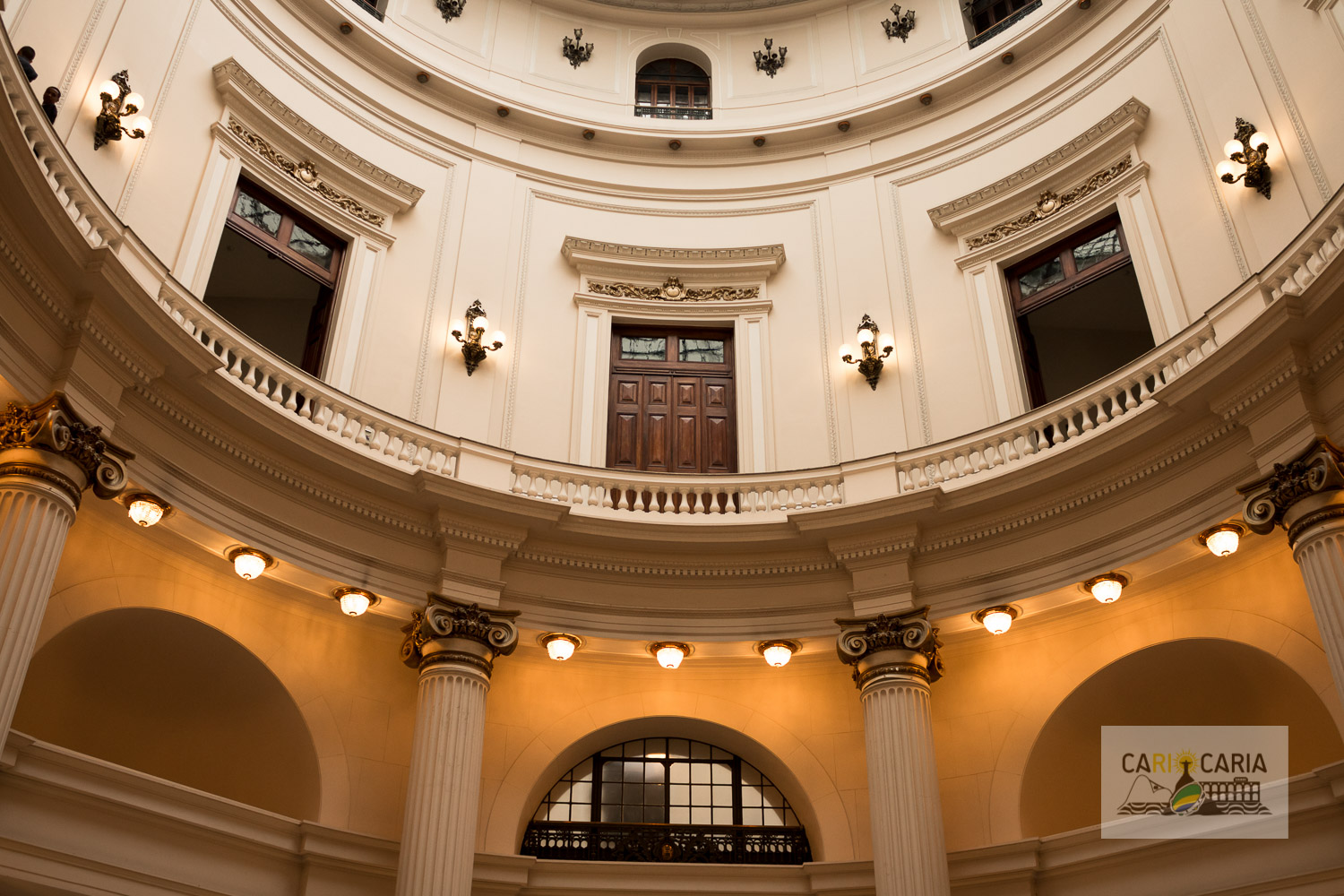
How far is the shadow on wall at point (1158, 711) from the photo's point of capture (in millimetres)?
10836

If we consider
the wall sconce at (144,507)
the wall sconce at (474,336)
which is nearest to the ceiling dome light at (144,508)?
the wall sconce at (144,507)

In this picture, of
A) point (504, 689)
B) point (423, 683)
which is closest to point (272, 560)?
point (423, 683)

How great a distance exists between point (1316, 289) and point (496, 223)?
32.1 ft

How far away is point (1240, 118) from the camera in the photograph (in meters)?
12.3

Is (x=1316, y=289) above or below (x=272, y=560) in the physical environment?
above

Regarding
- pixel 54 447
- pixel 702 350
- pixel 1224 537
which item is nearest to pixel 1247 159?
pixel 1224 537

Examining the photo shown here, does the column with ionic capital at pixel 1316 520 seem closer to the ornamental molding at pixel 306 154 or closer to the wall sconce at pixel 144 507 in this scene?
the wall sconce at pixel 144 507

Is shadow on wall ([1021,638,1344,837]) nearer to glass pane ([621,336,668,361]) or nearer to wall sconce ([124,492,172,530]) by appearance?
glass pane ([621,336,668,361])

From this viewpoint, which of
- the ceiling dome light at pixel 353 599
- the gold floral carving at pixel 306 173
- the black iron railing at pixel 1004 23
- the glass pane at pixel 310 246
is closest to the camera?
the ceiling dome light at pixel 353 599

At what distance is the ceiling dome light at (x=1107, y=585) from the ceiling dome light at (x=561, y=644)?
5.00m

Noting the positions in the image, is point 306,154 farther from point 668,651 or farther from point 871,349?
point 668,651

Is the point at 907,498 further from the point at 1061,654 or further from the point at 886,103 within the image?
the point at 886,103

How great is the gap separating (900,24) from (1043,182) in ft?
14.7

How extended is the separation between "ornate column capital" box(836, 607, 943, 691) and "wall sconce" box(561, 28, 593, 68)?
34.4ft
